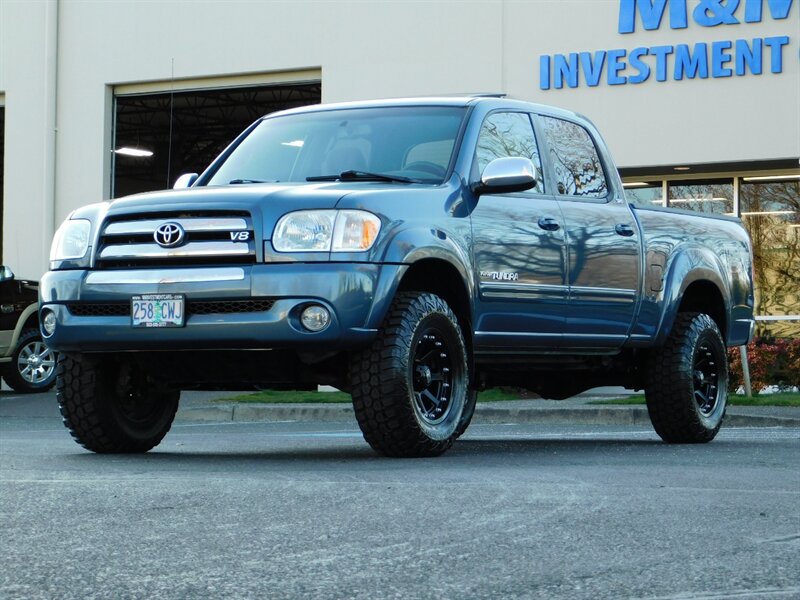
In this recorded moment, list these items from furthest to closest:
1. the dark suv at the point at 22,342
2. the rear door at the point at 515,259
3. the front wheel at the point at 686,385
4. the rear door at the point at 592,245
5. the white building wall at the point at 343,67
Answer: the white building wall at the point at 343,67, the dark suv at the point at 22,342, the front wheel at the point at 686,385, the rear door at the point at 592,245, the rear door at the point at 515,259

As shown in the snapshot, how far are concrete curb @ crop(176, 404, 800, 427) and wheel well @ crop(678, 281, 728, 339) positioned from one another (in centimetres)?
291

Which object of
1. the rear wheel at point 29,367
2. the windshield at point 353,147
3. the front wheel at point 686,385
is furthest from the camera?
the rear wheel at point 29,367

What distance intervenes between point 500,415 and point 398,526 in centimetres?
986

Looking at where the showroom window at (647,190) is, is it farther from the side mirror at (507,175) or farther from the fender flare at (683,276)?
the side mirror at (507,175)

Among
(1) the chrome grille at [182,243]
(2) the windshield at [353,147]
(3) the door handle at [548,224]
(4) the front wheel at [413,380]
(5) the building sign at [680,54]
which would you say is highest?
(5) the building sign at [680,54]

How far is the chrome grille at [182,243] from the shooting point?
7688 millimetres

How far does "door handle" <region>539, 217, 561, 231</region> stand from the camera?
888 centimetres

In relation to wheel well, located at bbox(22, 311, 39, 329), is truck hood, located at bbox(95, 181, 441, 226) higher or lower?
higher

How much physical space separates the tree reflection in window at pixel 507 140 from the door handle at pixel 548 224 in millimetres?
217

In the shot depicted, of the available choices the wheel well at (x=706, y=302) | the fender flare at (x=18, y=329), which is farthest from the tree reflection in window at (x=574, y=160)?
the fender flare at (x=18, y=329)

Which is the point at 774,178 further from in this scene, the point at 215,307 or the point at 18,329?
the point at 215,307

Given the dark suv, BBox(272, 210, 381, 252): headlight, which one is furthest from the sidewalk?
BBox(272, 210, 381, 252): headlight

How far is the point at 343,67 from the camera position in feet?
76.5

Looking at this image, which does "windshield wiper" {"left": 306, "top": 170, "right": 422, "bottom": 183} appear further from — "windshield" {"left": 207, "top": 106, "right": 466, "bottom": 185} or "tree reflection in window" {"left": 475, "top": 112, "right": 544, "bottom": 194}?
"tree reflection in window" {"left": 475, "top": 112, "right": 544, "bottom": 194}
